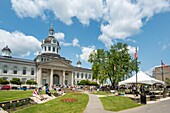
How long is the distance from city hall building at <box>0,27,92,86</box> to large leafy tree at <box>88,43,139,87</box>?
72.7ft

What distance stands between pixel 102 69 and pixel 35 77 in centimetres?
2914

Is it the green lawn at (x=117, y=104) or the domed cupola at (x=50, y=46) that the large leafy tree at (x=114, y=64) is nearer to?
the green lawn at (x=117, y=104)

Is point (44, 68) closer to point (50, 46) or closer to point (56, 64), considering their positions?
point (56, 64)

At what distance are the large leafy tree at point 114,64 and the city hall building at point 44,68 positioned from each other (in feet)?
72.7

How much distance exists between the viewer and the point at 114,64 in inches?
1576

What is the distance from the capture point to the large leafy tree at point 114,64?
135 feet

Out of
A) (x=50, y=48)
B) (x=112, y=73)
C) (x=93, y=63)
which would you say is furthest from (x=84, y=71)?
(x=112, y=73)

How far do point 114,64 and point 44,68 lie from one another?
102 feet

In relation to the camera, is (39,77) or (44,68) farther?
(44,68)

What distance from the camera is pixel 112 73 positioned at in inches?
1666

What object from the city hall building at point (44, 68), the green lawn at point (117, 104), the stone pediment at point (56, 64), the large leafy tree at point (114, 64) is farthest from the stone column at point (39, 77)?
the green lawn at point (117, 104)

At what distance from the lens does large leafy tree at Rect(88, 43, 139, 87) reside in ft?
135

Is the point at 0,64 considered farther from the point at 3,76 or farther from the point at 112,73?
the point at 112,73

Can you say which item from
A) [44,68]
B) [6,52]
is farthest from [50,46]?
[6,52]
